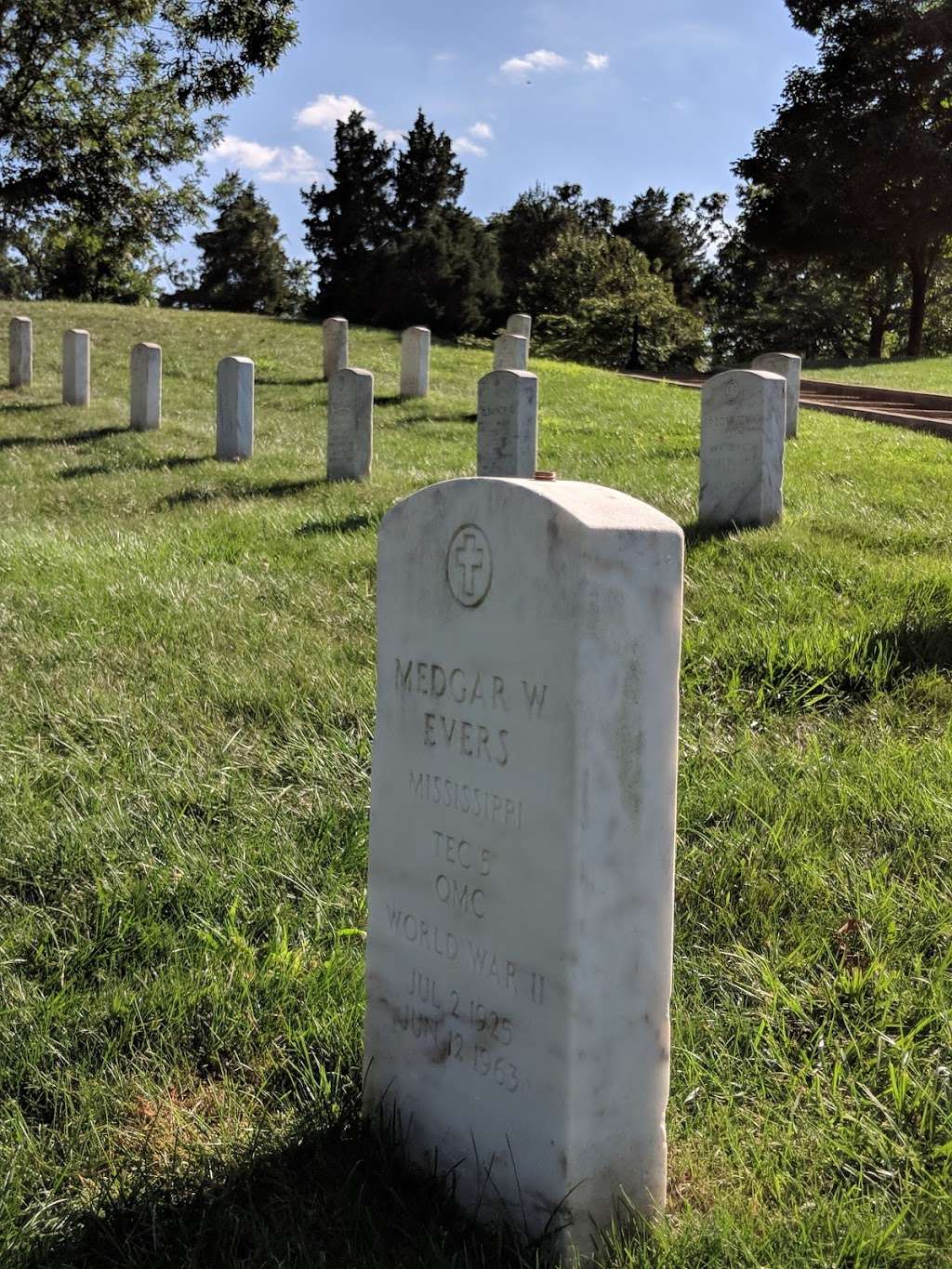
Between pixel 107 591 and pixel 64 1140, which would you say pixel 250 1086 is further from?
pixel 107 591

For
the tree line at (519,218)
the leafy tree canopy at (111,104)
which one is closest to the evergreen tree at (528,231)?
the tree line at (519,218)

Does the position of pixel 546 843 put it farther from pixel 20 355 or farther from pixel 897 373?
pixel 897 373

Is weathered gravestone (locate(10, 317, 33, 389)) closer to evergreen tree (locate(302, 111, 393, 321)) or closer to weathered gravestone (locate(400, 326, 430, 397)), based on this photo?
weathered gravestone (locate(400, 326, 430, 397))

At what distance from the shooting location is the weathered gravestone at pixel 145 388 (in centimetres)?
1466

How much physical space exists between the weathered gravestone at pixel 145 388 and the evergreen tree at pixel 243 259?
4434cm

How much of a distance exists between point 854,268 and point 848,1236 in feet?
120

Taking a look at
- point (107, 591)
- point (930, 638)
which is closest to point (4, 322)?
point (107, 591)

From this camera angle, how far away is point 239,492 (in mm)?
10836

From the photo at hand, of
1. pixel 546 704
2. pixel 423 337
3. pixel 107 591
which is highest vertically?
pixel 423 337

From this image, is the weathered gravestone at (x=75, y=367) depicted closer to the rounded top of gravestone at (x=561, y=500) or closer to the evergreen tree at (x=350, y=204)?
the rounded top of gravestone at (x=561, y=500)

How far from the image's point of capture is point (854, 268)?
3500 cm

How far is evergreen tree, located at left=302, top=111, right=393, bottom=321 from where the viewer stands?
5241 cm

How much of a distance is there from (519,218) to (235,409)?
42727mm

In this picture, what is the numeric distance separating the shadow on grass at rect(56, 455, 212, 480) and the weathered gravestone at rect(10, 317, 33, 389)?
781 centimetres
